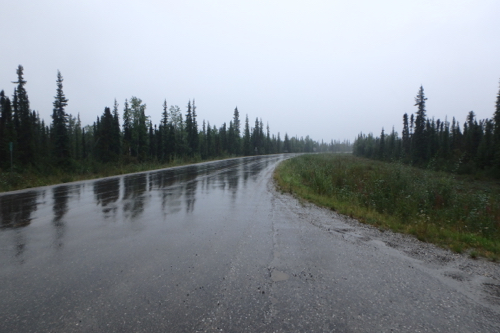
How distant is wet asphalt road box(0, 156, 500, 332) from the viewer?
9.37 feet

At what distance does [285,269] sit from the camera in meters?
4.17

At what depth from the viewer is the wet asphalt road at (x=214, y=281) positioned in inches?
112

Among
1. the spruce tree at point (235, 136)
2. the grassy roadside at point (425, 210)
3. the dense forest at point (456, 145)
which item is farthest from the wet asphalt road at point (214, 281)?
the spruce tree at point (235, 136)

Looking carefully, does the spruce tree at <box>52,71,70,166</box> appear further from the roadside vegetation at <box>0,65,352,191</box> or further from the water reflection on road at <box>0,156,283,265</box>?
the water reflection on road at <box>0,156,283,265</box>

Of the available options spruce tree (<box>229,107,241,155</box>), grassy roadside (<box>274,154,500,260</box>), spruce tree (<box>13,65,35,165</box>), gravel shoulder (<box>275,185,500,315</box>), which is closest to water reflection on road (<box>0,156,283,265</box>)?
gravel shoulder (<box>275,185,500,315</box>)

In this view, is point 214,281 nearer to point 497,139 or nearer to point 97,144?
point 497,139

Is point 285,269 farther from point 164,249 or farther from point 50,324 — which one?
point 50,324

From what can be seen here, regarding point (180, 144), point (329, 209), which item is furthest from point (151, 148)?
point (329, 209)

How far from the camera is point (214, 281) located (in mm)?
3732

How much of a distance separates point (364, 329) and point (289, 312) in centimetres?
82

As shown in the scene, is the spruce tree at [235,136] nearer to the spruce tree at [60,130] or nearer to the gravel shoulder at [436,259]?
the spruce tree at [60,130]

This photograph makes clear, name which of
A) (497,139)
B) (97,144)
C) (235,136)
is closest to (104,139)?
(97,144)

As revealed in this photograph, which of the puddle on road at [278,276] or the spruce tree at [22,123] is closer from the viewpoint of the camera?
the puddle on road at [278,276]

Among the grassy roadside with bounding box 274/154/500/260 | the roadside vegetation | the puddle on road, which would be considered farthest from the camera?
the roadside vegetation
